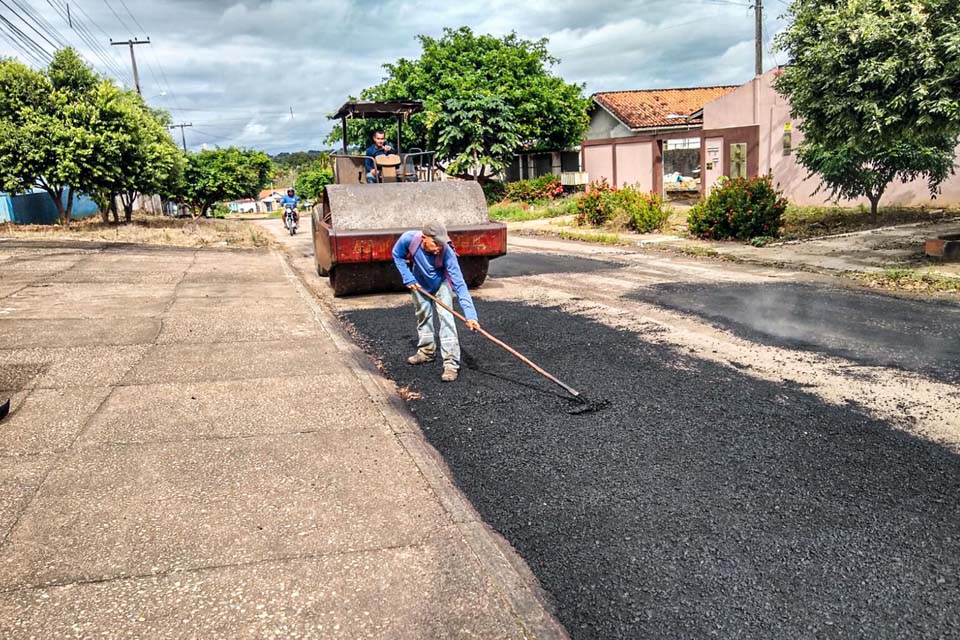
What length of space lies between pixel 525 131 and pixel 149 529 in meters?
28.7

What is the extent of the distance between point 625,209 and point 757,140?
18.3 feet

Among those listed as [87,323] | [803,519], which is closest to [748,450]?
[803,519]

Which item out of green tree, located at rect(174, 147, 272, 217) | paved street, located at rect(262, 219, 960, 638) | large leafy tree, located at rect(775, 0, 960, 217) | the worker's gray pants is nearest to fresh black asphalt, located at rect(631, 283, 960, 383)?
paved street, located at rect(262, 219, 960, 638)

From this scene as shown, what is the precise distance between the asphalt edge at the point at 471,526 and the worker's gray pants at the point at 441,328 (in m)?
0.47

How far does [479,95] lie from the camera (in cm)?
2858

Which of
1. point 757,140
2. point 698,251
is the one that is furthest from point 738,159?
point 698,251

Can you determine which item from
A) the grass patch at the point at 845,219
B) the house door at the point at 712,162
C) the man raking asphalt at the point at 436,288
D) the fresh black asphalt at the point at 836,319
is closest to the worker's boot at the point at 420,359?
the man raking asphalt at the point at 436,288

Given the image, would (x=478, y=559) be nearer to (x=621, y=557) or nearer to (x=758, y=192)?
(x=621, y=557)

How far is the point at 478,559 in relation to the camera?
298cm

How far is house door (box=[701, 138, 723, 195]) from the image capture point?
2222cm

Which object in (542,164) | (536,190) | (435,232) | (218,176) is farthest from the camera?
(218,176)

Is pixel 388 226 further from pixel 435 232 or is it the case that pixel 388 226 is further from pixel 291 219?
pixel 291 219

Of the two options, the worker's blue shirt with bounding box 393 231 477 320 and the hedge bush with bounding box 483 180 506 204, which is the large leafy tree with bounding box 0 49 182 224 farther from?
the worker's blue shirt with bounding box 393 231 477 320

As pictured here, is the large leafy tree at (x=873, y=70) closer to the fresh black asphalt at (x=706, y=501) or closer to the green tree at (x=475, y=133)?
the fresh black asphalt at (x=706, y=501)
